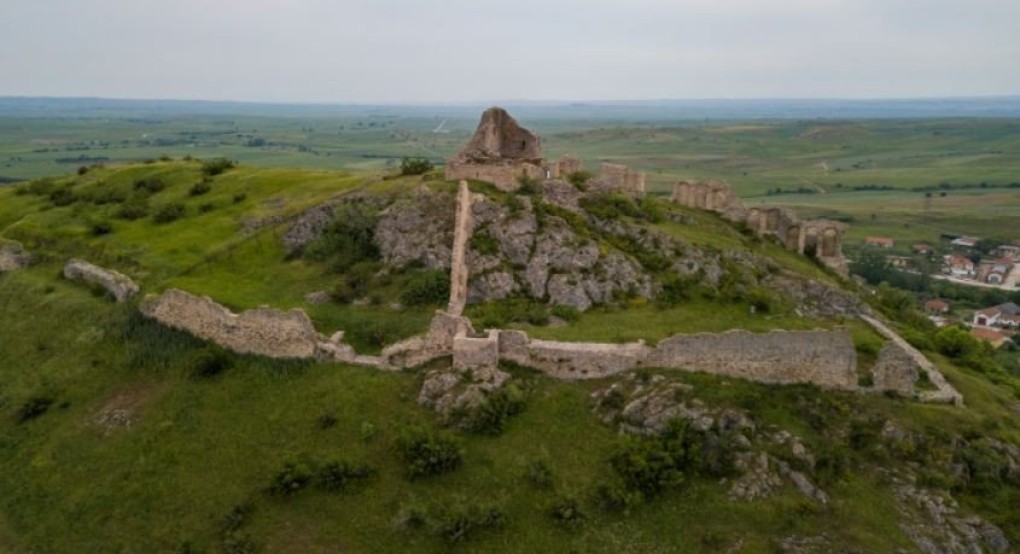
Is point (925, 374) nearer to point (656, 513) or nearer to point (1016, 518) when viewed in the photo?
point (1016, 518)

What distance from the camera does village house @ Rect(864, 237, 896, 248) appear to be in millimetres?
126787

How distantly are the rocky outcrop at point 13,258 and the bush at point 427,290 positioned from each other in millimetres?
25507

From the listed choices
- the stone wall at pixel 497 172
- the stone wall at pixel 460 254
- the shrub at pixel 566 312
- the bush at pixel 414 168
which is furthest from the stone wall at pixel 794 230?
the bush at pixel 414 168

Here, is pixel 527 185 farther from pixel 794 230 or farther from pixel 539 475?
pixel 539 475

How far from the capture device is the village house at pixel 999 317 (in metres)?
85.1

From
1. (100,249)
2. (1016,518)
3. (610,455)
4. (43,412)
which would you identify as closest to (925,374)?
(1016,518)

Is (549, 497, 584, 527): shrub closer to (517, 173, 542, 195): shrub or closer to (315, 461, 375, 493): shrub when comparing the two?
(315, 461, 375, 493): shrub

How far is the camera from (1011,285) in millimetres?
109188

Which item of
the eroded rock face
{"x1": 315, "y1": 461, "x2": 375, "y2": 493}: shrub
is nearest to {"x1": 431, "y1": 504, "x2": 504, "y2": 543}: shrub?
{"x1": 315, "y1": 461, "x2": 375, "y2": 493}: shrub

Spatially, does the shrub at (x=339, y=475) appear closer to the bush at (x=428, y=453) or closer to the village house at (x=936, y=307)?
the bush at (x=428, y=453)

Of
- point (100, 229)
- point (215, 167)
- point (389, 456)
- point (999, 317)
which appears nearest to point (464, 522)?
point (389, 456)

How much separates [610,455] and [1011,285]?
106m

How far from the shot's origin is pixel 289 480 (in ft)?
84.5

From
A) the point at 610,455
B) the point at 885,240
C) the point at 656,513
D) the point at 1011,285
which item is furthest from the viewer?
the point at 885,240
